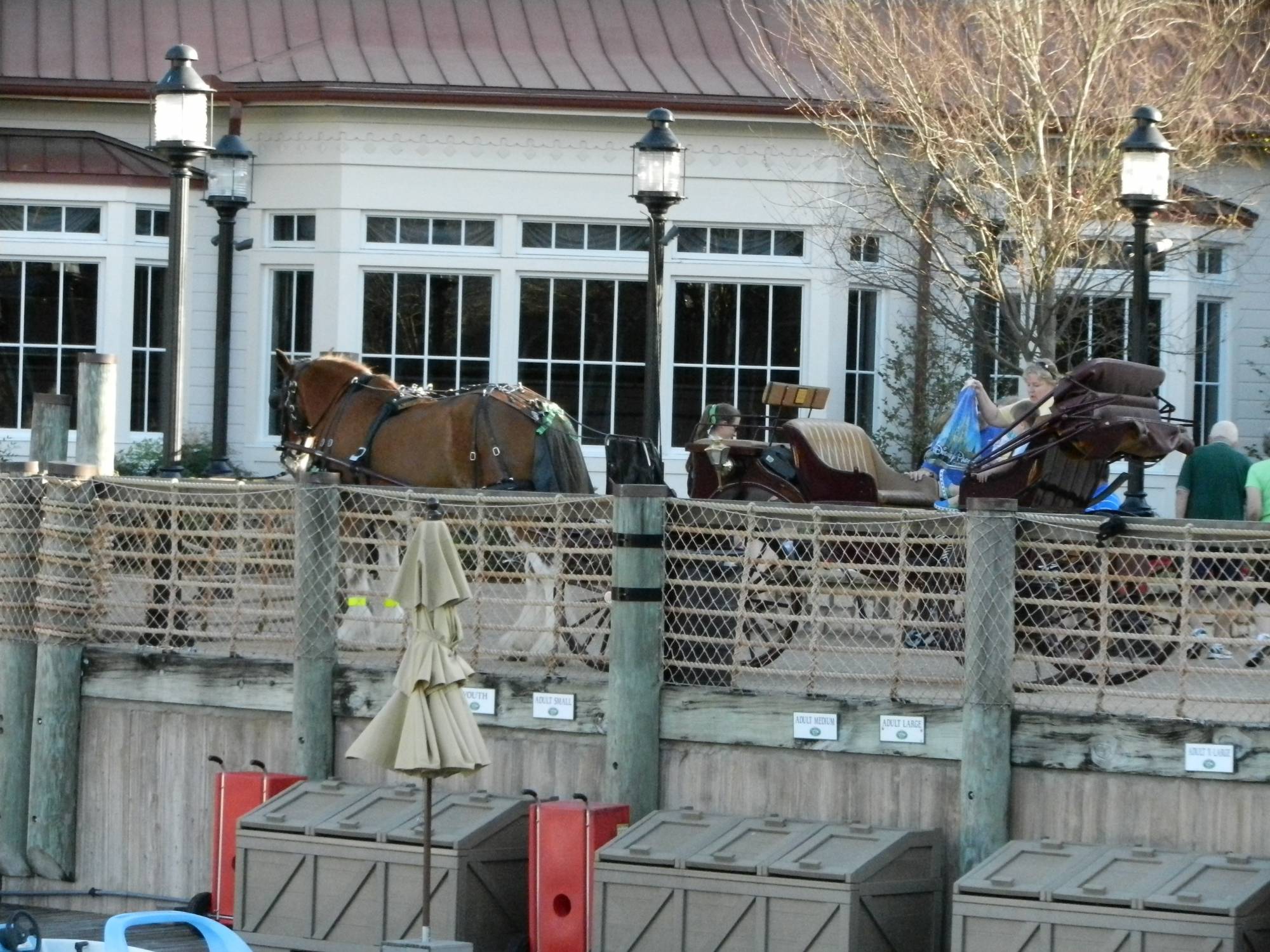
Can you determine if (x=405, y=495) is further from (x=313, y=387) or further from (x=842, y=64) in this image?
(x=842, y=64)

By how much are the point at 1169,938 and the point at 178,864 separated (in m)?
5.30

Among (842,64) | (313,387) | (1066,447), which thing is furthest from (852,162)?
(1066,447)

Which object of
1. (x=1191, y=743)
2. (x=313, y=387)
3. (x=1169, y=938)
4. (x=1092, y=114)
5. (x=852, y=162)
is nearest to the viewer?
(x=1169, y=938)

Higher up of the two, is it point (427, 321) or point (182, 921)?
point (427, 321)

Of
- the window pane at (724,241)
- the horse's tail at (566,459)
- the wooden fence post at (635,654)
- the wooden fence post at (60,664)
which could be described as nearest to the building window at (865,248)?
the window pane at (724,241)

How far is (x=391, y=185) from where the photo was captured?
20328 mm

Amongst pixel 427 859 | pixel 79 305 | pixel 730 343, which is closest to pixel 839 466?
pixel 427 859

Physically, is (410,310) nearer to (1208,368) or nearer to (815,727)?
(1208,368)

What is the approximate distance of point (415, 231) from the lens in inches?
806

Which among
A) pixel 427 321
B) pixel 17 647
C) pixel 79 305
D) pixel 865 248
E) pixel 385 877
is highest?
pixel 865 248

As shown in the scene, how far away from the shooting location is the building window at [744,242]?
20.5m

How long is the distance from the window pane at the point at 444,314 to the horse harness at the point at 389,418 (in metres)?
7.10

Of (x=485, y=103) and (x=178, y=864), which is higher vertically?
(x=485, y=103)

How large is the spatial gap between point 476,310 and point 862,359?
3.90 meters
